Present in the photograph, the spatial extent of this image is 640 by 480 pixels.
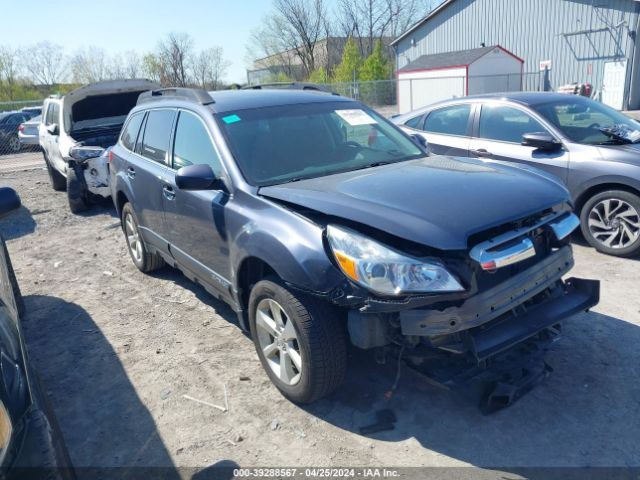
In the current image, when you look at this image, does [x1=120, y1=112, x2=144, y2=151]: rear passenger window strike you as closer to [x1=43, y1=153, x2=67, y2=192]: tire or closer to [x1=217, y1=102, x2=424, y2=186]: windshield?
[x1=217, y1=102, x2=424, y2=186]: windshield

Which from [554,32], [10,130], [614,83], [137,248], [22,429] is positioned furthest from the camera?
[554,32]

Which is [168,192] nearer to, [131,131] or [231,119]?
[231,119]

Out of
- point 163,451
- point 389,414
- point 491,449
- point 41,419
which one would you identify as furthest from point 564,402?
point 41,419

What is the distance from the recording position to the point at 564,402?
318cm

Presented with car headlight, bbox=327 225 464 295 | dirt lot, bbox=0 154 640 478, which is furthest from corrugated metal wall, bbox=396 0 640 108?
car headlight, bbox=327 225 464 295

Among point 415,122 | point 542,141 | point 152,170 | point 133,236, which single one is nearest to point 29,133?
point 133,236

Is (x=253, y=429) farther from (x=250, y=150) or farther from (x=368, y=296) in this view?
(x=250, y=150)

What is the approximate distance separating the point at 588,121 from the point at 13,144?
876 inches

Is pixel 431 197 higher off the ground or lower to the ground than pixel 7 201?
lower

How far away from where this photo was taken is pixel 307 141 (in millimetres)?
3963

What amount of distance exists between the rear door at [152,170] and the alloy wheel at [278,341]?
1.72 m

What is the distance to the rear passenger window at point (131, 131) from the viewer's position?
212 inches

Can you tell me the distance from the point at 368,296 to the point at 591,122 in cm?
454

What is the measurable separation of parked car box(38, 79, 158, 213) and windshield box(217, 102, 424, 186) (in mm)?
5522
